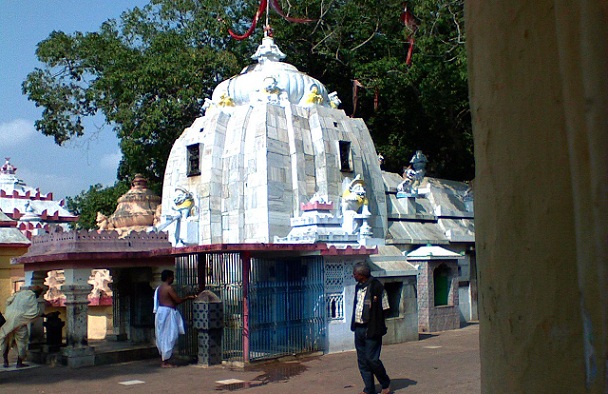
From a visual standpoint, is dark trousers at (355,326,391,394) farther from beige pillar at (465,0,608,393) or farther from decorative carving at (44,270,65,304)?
decorative carving at (44,270,65,304)

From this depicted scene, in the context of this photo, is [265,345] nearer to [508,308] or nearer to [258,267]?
[258,267]

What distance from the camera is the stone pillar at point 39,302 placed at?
1224 centimetres

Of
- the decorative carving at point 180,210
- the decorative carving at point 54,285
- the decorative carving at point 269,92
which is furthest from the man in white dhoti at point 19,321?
the decorative carving at point 269,92

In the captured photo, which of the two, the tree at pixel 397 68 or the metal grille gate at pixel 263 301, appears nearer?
the metal grille gate at pixel 263 301

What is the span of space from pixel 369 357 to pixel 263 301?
3560 millimetres

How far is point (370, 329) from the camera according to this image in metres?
7.68

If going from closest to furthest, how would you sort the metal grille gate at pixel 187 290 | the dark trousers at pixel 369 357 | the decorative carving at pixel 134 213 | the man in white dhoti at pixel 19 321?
1. the dark trousers at pixel 369 357
2. the man in white dhoti at pixel 19 321
3. the metal grille gate at pixel 187 290
4. the decorative carving at pixel 134 213

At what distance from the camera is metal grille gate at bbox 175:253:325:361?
10.8 metres

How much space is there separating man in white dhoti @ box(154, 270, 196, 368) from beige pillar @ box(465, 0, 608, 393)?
9.14 m

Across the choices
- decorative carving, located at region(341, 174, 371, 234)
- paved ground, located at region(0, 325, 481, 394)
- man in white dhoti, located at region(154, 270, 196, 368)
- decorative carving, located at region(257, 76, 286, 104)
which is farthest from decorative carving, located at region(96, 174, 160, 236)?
man in white dhoti, located at region(154, 270, 196, 368)

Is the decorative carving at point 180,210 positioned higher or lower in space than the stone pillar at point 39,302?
higher

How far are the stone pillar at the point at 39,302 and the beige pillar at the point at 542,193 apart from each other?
1104 cm

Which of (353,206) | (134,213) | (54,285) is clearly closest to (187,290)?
(353,206)

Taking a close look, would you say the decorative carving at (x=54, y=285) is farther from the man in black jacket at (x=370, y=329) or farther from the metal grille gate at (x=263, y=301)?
the man in black jacket at (x=370, y=329)
